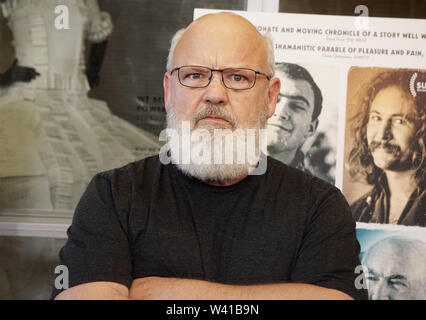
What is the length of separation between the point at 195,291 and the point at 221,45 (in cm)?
72

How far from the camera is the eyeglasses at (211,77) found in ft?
5.06

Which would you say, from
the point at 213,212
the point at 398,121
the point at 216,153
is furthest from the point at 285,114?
the point at 213,212

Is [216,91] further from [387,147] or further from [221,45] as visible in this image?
[387,147]

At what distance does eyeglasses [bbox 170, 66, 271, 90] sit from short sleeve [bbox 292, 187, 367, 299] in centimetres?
41

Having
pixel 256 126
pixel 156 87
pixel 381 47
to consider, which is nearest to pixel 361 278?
pixel 256 126

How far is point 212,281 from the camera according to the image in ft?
4.66

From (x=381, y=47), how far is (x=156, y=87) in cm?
99

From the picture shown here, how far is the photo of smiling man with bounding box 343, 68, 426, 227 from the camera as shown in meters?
1.97

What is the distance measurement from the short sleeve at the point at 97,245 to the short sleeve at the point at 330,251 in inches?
18.6

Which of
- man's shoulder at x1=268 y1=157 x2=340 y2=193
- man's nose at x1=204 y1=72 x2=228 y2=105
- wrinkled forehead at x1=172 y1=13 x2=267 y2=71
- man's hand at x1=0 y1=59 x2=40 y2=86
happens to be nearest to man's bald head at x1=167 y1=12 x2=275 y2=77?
wrinkled forehead at x1=172 y1=13 x2=267 y2=71

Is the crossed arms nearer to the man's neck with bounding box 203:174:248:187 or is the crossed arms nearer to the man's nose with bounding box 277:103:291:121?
the man's neck with bounding box 203:174:248:187

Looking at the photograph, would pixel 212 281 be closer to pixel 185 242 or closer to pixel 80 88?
pixel 185 242

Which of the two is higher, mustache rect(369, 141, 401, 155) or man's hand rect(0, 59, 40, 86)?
man's hand rect(0, 59, 40, 86)
